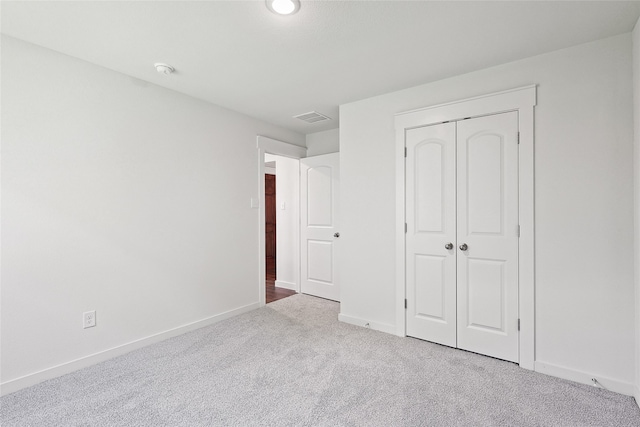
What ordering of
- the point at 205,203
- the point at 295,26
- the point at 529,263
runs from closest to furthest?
1. the point at 295,26
2. the point at 529,263
3. the point at 205,203

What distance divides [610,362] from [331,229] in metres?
2.89

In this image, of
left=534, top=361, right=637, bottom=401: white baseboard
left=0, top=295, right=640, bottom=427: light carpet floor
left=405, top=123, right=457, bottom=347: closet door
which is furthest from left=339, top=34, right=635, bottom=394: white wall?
left=405, top=123, right=457, bottom=347: closet door

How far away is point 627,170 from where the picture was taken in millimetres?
2006

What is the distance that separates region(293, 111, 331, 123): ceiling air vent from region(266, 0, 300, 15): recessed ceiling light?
180cm

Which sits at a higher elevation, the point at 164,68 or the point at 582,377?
the point at 164,68

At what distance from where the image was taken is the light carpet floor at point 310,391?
1776mm

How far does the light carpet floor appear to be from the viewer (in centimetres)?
178

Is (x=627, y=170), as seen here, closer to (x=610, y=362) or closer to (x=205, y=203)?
(x=610, y=362)

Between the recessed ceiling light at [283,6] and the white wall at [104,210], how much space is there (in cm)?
163

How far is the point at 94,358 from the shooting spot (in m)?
2.44

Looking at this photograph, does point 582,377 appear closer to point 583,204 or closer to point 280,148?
point 583,204

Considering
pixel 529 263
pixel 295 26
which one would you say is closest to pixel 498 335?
pixel 529 263

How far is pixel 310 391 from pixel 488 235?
1.79 m

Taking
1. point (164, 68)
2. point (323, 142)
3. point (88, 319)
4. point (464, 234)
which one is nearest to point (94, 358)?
point (88, 319)
